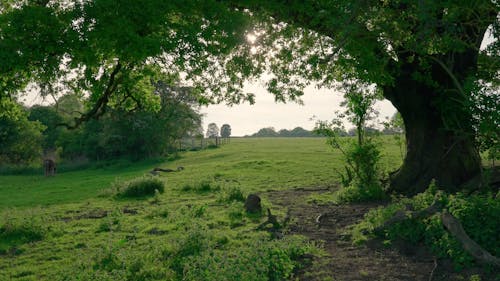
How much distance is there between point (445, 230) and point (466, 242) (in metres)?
1.08

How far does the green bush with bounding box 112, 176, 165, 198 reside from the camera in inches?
1002

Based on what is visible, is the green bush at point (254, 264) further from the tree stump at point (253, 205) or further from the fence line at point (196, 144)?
the fence line at point (196, 144)

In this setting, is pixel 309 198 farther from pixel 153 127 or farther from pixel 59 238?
pixel 153 127

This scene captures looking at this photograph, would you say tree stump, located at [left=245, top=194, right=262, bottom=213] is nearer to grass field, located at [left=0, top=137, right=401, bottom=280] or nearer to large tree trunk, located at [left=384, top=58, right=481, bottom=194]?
grass field, located at [left=0, top=137, right=401, bottom=280]

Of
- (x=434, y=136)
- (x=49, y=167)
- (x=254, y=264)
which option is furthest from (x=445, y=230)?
(x=49, y=167)

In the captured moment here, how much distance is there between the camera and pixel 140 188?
84.2 feet

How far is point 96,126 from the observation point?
226 ft

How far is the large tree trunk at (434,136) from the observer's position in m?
17.7

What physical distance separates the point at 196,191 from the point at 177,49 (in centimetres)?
1414

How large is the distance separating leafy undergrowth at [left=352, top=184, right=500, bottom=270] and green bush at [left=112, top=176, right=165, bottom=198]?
15.6m

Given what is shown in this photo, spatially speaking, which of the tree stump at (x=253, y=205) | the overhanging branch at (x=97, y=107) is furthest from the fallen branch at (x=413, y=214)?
the overhanging branch at (x=97, y=107)

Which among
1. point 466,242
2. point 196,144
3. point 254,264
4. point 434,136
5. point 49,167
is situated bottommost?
point 49,167

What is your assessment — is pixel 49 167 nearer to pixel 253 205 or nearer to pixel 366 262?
pixel 253 205

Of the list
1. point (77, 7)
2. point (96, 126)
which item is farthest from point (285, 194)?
point (96, 126)
